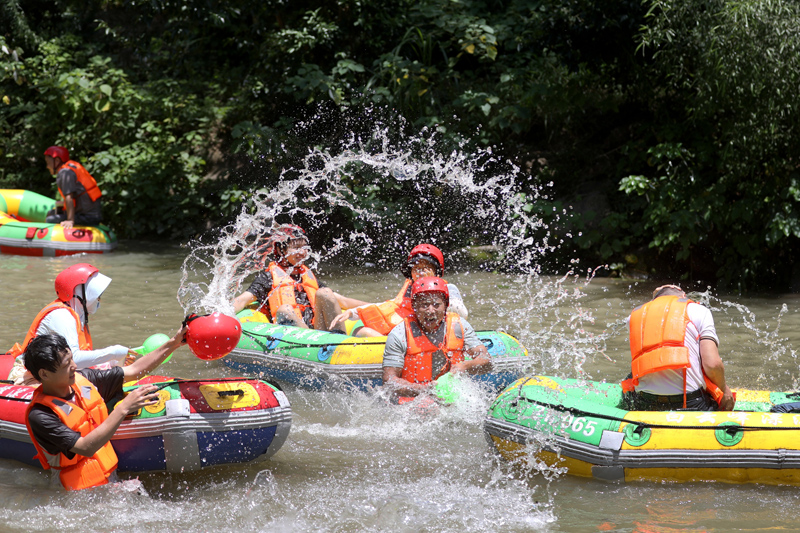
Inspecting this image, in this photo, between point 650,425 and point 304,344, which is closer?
point 650,425

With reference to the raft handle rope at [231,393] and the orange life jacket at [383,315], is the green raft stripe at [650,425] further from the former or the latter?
the orange life jacket at [383,315]

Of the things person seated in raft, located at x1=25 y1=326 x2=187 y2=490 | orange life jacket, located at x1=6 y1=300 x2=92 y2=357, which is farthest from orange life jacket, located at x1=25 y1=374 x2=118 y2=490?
orange life jacket, located at x1=6 y1=300 x2=92 y2=357

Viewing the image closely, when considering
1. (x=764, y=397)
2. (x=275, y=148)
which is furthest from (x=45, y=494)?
(x=275, y=148)

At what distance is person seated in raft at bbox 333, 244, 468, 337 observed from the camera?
653 cm

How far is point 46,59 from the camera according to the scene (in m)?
14.2

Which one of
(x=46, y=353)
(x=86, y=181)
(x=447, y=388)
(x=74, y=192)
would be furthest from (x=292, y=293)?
(x=74, y=192)

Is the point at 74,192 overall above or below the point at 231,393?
above

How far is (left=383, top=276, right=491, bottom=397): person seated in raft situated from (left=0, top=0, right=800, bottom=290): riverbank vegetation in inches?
205

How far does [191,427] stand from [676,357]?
2748 millimetres

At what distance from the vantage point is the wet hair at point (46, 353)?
4188 mm

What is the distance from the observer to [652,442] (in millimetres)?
4730

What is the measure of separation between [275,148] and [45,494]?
7.92 meters

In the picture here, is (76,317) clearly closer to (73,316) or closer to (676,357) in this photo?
(73,316)

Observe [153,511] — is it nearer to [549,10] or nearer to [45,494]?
[45,494]
